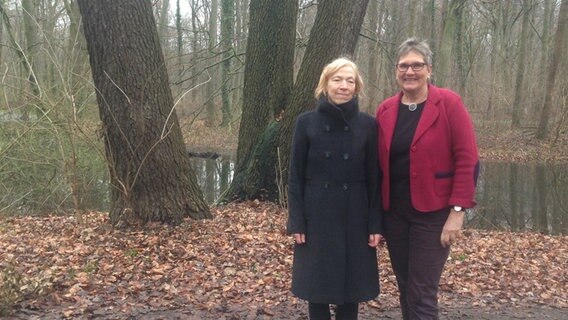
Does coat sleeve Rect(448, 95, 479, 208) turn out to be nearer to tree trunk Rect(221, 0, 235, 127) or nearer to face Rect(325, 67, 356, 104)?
face Rect(325, 67, 356, 104)

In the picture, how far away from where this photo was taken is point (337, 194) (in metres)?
3.37

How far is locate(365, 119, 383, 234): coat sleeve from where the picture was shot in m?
3.34

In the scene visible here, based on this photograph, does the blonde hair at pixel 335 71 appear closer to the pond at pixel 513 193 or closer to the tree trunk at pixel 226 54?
the tree trunk at pixel 226 54

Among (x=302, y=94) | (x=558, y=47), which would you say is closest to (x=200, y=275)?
(x=302, y=94)

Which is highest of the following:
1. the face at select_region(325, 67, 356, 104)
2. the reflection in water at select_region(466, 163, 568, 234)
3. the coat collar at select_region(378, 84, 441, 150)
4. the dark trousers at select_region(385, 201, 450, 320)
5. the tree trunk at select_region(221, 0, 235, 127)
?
the tree trunk at select_region(221, 0, 235, 127)

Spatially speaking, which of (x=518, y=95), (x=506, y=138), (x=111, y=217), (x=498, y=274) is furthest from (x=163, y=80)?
(x=518, y=95)

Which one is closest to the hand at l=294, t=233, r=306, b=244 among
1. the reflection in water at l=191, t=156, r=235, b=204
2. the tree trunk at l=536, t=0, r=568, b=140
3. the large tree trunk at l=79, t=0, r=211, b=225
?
the large tree trunk at l=79, t=0, r=211, b=225

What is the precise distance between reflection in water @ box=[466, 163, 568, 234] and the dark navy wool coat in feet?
26.6

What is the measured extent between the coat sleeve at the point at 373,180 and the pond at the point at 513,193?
799 cm

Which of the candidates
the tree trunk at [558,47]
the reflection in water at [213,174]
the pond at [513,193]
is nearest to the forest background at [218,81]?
the tree trunk at [558,47]

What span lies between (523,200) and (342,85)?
11.8 metres

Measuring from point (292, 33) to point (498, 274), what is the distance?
5.20 m

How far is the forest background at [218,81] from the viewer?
26.2 ft

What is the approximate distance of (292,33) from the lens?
29.8 ft
